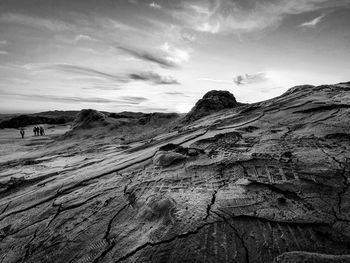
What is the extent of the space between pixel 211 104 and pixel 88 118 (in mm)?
6368

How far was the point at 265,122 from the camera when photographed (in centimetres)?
366

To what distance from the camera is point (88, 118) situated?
11219mm

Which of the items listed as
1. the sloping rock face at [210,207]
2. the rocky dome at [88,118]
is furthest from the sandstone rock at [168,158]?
the rocky dome at [88,118]

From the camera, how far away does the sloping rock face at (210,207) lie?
1.44 m

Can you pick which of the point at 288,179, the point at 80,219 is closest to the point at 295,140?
the point at 288,179

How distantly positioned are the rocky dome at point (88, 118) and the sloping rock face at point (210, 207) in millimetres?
7965

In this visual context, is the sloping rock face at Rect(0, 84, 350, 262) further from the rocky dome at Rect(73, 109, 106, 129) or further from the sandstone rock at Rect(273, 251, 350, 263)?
the rocky dome at Rect(73, 109, 106, 129)

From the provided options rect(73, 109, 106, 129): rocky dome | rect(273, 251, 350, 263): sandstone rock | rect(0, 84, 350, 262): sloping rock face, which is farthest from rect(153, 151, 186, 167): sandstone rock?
rect(73, 109, 106, 129): rocky dome

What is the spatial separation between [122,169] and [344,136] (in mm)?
2687

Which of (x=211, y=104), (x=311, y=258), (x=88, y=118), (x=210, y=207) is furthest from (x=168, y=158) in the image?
(x=88, y=118)

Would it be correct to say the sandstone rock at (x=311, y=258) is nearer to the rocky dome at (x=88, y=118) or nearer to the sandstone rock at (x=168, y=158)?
the sandstone rock at (x=168, y=158)

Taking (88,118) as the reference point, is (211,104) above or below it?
above

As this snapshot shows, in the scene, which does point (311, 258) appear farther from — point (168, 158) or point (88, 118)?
point (88, 118)

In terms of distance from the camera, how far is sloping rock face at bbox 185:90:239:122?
314 inches
